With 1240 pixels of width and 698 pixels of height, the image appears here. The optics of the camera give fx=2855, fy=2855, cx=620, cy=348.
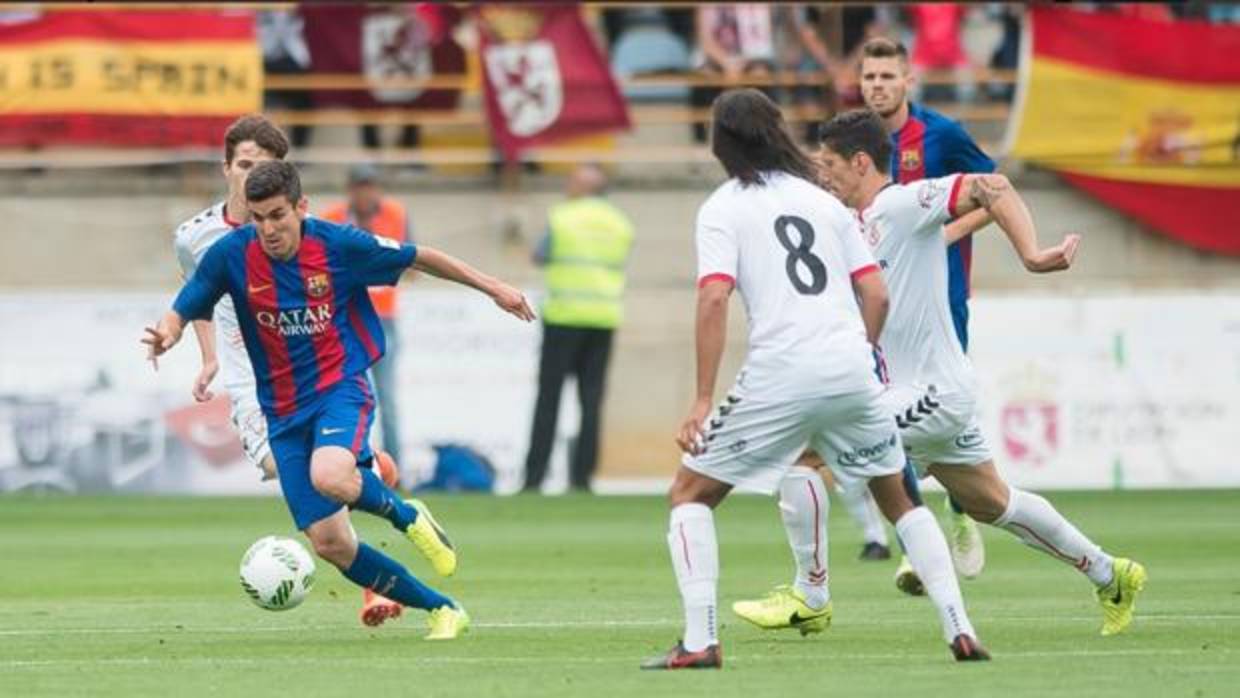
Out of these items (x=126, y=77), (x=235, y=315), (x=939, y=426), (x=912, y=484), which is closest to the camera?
(x=939, y=426)

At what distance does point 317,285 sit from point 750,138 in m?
2.24

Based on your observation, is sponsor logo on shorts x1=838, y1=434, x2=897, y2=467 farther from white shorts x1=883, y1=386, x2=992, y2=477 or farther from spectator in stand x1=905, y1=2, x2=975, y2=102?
spectator in stand x1=905, y1=2, x2=975, y2=102

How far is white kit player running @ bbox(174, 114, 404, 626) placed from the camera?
11.9 meters

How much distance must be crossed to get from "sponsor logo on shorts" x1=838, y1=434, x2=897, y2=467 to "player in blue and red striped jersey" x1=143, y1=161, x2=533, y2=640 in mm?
1946

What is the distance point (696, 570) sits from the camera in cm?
951

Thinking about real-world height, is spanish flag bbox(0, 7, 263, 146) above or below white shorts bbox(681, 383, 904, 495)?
below

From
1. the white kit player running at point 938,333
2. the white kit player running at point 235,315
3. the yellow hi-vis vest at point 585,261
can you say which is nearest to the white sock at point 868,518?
the white kit player running at point 235,315

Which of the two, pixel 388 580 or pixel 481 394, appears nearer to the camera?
pixel 388 580

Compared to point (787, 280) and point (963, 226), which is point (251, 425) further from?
point (787, 280)

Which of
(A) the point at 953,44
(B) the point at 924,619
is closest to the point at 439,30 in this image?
(A) the point at 953,44

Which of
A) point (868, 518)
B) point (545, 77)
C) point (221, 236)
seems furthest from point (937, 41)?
point (221, 236)

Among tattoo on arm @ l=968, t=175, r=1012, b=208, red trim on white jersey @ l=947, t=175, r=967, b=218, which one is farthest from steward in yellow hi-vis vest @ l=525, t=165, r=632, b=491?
tattoo on arm @ l=968, t=175, r=1012, b=208

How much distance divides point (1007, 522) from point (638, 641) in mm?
1532

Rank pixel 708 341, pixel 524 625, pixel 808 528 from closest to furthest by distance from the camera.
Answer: pixel 708 341 < pixel 808 528 < pixel 524 625
